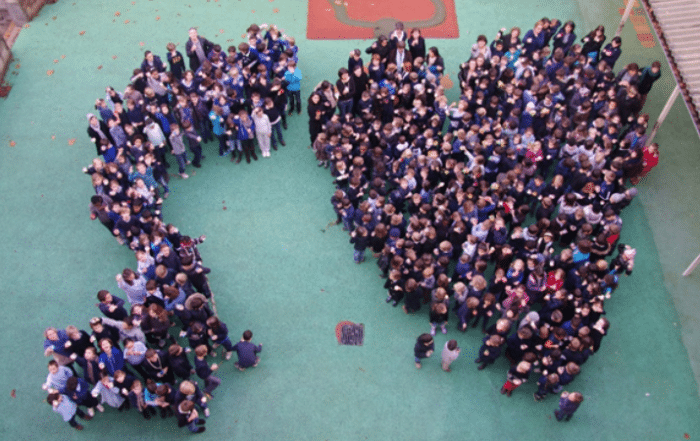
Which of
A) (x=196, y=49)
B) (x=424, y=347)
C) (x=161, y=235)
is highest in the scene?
(x=196, y=49)

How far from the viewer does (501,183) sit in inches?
455

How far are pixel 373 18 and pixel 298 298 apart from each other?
10262mm

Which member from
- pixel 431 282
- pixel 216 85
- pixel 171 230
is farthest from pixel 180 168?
pixel 431 282

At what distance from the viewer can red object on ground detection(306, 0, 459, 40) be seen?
57.0 feet

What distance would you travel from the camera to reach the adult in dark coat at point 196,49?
14.6m

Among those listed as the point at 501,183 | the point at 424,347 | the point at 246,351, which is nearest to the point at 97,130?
the point at 246,351

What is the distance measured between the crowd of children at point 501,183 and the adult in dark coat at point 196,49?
3.87 meters

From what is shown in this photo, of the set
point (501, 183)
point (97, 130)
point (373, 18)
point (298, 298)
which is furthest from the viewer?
point (373, 18)

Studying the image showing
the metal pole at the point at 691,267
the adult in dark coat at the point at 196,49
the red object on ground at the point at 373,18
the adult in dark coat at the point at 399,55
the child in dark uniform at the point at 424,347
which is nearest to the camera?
the child in dark uniform at the point at 424,347

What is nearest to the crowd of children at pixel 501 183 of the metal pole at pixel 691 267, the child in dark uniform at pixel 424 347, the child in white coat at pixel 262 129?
the child in dark uniform at pixel 424 347

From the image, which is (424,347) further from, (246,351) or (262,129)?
(262,129)

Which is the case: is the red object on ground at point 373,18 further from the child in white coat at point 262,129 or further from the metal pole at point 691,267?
the metal pole at point 691,267

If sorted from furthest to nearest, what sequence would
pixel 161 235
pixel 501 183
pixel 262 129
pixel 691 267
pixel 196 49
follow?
pixel 196 49
pixel 262 129
pixel 691 267
pixel 501 183
pixel 161 235

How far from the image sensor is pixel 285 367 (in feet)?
35.1
